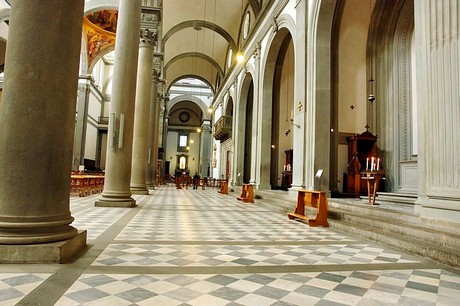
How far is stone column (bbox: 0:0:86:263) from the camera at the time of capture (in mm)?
2717

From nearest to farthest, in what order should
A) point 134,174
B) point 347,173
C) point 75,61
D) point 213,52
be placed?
point 75,61, point 347,173, point 134,174, point 213,52

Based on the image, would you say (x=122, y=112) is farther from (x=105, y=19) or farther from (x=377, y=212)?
(x=105, y=19)

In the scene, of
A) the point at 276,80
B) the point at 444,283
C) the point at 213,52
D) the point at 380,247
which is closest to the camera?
the point at 444,283

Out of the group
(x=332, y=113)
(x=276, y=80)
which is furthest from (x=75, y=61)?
(x=276, y=80)

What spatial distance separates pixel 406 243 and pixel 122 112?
6.02 m

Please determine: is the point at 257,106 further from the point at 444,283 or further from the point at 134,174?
the point at 444,283

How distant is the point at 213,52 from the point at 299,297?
24.9 m

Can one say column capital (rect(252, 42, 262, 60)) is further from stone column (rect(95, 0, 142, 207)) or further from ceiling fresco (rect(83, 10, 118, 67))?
ceiling fresco (rect(83, 10, 118, 67))

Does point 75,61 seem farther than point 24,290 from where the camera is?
Yes

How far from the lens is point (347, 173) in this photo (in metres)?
9.87

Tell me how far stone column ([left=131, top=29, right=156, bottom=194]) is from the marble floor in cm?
638

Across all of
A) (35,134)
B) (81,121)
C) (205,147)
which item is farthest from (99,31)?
(35,134)

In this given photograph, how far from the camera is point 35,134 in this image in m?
2.79

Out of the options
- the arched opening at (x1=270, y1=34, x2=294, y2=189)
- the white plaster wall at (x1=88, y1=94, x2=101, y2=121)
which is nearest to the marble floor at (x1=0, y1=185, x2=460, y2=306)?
the arched opening at (x1=270, y1=34, x2=294, y2=189)
